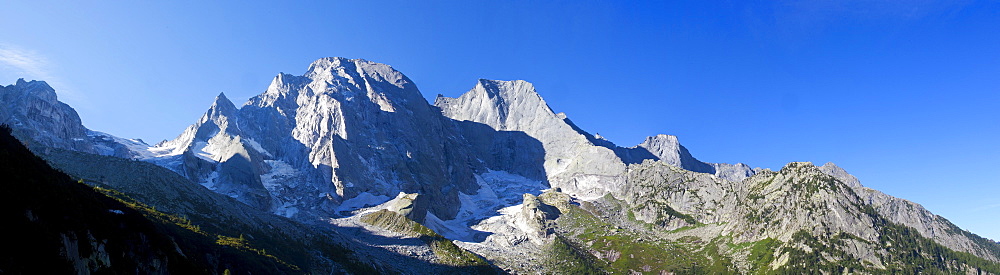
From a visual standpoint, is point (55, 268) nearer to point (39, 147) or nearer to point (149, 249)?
point (149, 249)

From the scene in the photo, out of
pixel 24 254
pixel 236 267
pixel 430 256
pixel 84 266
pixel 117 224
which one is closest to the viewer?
pixel 24 254

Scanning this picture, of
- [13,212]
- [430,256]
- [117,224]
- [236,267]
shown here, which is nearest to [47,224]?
[13,212]

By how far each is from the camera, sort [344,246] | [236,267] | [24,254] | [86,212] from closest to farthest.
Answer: [24,254] < [86,212] < [236,267] < [344,246]

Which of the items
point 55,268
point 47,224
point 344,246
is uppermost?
point 344,246

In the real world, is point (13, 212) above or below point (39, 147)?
below

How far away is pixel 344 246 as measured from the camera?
17412 centimetres

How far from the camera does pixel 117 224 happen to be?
43.3 meters

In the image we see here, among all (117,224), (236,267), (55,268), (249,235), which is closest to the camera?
(55,268)

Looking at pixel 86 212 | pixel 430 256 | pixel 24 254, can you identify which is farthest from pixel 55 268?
pixel 430 256

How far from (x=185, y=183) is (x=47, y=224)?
6837 inches

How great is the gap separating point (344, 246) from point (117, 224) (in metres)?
136

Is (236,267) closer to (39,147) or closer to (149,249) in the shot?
(149,249)

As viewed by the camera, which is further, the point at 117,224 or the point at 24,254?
the point at 117,224

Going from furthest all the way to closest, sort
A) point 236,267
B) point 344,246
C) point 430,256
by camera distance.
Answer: point 430,256, point 344,246, point 236,267
